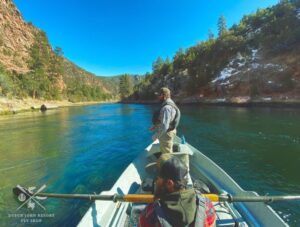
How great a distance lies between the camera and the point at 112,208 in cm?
444

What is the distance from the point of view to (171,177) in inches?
87.3

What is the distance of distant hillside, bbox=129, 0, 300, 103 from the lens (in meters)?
39.6

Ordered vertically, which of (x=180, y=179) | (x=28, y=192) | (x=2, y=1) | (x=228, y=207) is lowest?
Answer: (x=228, y=207)

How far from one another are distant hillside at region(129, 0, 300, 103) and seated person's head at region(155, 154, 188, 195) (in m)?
38.4

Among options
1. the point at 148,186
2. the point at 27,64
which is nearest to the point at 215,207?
the point at 148,186

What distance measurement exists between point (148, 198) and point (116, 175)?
572cm

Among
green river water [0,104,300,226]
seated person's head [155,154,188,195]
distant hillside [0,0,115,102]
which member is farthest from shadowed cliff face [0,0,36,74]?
seated person's head [155,154,188,195]

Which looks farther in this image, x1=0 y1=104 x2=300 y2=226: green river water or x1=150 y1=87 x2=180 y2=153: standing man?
x1=0 y1=104 x2=300 y2=226: green river water

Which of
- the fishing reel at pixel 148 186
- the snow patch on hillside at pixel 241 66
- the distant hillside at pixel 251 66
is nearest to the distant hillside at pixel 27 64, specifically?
the distant hillside at pixel 251 66

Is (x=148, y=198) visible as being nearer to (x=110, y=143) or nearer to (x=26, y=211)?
(x=26, y=211)

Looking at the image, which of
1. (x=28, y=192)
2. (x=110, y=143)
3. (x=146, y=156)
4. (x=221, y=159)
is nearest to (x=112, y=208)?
(x=28, y=192)

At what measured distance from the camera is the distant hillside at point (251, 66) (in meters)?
39.6

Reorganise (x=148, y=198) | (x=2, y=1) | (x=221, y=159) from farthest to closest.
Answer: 1. (x=2, y=1)
2. (x=221, y=159)
3. (x=148, y=198)

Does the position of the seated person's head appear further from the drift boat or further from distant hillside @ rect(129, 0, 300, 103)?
distant hillside @ rect(129, 0, 300, 103)
